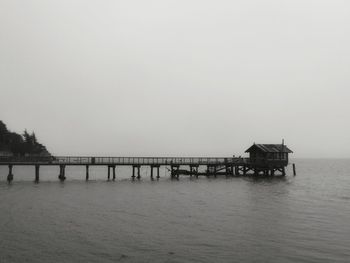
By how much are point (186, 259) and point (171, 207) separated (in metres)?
15.3

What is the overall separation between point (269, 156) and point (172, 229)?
45633mm

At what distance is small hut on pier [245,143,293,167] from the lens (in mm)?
65875

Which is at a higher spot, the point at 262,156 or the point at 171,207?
the point at 262,156

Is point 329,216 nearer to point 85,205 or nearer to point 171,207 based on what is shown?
point 171,207

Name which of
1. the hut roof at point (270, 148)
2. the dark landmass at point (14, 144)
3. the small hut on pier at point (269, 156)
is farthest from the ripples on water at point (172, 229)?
the dark landmass at point (14, 144)

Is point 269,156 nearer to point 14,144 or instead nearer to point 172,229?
point 172,229

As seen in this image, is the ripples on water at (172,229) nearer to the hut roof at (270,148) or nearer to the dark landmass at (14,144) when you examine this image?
the hut roof at (270,148)

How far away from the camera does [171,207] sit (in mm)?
32625

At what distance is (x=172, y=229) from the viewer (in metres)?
23.5

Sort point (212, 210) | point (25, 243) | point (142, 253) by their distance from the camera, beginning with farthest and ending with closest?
point (212, 210), point (25, 243), point (142, 253)

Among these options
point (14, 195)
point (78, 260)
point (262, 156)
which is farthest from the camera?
point (262, 156)

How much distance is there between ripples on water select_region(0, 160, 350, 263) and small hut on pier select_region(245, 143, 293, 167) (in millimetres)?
26874

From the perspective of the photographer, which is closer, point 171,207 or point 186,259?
point 186,259

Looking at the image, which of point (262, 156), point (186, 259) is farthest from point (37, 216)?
point (262, 156)
